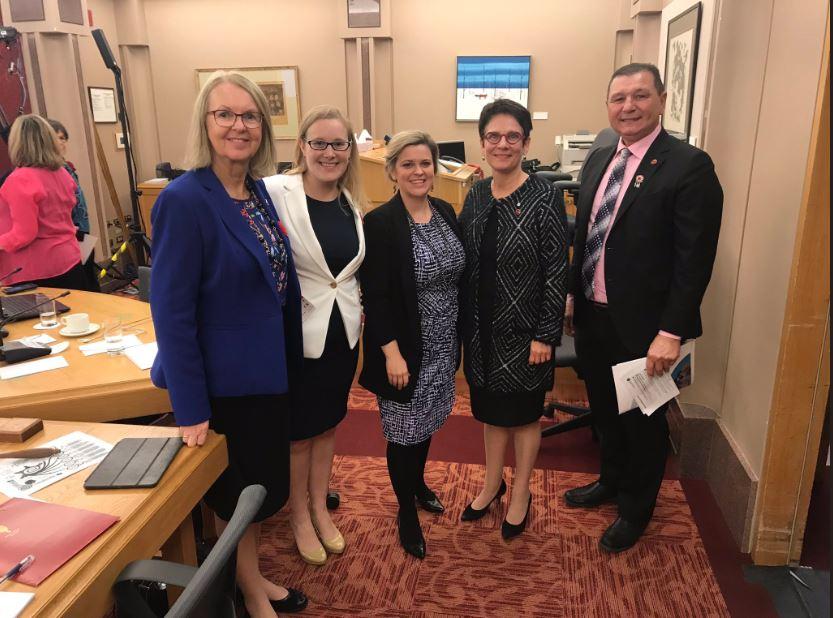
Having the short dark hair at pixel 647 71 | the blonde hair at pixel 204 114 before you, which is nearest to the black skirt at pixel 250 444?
the blonde hair at pixel 204 114

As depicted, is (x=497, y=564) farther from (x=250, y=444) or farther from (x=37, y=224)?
(x=37, y=224)

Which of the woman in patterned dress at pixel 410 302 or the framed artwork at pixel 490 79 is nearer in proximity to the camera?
the woman in patterned dress at pixel 410 302

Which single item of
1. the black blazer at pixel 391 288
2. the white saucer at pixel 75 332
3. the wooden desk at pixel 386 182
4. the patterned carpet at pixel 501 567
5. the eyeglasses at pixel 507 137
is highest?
the eyeglasses at pixel 507 137

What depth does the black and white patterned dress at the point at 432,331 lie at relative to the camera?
1.96 m

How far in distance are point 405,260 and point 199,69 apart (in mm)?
6165

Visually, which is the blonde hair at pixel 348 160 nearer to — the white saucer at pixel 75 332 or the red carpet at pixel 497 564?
the white saucer at pixel 75 332

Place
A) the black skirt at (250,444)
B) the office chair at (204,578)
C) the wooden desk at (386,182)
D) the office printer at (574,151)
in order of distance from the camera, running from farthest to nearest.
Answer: the office printer at (574,151) → the wooden desk at (386,182) → the black skirt at (250,444) → the office chair at (204,578)

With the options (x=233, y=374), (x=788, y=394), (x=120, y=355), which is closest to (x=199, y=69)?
(x=120, y=355)

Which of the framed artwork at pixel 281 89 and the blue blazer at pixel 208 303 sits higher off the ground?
the framed artwork at pixel 281 89

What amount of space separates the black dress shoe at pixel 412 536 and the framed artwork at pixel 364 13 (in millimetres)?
5629

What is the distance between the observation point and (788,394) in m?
1.99

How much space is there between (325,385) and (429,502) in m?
0.79

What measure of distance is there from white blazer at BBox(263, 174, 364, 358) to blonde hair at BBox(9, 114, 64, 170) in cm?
190

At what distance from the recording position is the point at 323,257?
188 centimetres
